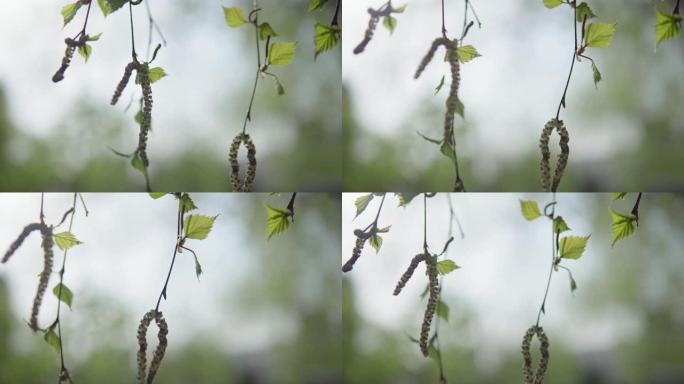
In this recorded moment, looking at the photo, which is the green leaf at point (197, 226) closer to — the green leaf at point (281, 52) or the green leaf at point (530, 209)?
the green leaf at point (281, 52)

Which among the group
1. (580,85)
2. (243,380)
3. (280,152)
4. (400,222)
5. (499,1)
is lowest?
(243,380)

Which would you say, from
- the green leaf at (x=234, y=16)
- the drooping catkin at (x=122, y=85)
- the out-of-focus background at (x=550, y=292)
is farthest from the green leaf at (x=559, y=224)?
the drooping catkin at (x=122, y=85)

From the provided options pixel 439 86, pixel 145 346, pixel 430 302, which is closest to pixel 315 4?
pixel 439 86

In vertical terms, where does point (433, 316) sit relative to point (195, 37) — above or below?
below

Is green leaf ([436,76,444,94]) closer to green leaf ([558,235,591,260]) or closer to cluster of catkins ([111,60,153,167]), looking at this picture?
green leaf ([558,235,591,260])

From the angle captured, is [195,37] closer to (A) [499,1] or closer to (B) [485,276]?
(A) [499,1]

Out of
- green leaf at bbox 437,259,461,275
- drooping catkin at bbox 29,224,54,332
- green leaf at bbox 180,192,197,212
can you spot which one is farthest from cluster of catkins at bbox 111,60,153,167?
green leaf at bbox 437,259,461,275

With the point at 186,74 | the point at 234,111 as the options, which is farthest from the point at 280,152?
the point at 186,74

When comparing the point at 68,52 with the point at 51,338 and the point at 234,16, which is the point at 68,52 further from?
the point at 51,338
